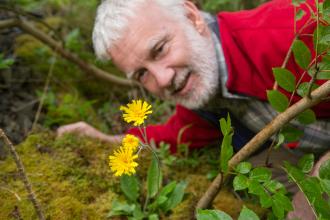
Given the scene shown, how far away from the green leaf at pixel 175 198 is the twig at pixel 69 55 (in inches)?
68.0

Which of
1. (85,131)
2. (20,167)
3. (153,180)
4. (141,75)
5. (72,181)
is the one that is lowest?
(85,131)

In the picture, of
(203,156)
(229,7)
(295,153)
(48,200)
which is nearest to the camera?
(48,200)

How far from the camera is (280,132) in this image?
1.52 meters

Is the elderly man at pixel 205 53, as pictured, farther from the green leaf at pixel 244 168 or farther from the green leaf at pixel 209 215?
the green leaf at pixel 209 215

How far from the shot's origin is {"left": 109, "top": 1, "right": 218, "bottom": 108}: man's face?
240cm

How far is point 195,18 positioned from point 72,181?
134 cm

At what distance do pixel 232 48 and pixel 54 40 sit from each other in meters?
1.90

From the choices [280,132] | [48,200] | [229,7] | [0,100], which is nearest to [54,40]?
[0,100]

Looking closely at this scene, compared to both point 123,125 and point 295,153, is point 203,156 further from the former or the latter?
point 123,125

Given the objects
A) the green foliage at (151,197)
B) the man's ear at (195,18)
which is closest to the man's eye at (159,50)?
the man's ear at (195,18)

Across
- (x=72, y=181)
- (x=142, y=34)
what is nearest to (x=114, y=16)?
A: (x=142, y=34)

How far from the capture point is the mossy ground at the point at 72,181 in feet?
6.23

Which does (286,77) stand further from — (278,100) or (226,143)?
(226,143)

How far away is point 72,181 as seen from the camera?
210 centimetres
